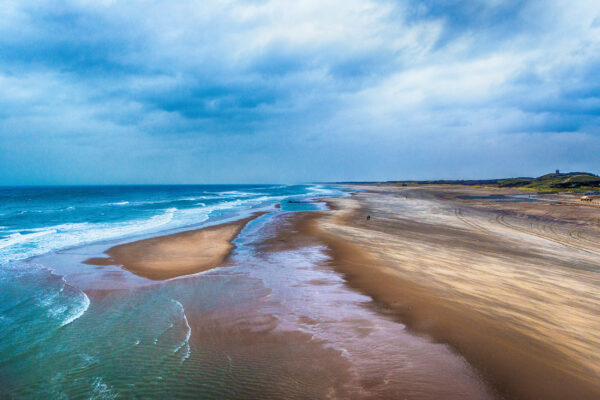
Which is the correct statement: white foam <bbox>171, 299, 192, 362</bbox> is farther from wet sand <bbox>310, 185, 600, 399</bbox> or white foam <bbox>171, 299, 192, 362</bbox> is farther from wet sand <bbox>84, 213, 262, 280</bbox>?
wet sand <bbox>310, 185, 600, 399</bbox>

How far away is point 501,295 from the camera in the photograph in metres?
8.78

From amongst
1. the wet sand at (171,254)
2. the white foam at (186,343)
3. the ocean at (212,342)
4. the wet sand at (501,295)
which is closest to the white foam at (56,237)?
the wet sand at (171,254)

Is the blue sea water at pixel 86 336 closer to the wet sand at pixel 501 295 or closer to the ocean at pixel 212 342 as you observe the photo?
the ocean at pixel 212 342

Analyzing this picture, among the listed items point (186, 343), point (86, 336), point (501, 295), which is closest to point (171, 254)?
point (86, 336)

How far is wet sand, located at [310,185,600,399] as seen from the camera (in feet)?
17.4

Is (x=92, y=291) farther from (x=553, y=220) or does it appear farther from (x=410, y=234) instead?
(x=553, y=220)

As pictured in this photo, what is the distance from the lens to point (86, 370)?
564 cm

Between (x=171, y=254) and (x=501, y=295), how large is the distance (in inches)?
621

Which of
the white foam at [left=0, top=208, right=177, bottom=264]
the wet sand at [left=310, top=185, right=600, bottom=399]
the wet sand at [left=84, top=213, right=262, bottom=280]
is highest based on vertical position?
the wet sand at [left=310, top=185, right=600, bottom=399]

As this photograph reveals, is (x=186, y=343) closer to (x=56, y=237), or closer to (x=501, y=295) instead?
(x=501, y=295)

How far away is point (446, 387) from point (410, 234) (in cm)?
1576

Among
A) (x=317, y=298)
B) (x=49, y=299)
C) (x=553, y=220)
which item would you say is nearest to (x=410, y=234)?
(x=317, y=298)

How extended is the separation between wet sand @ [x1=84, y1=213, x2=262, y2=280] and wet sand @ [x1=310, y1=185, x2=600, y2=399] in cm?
678

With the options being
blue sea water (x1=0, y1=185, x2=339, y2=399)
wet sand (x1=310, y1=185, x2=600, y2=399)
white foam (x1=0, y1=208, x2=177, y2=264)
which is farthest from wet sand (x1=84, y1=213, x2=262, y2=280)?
wet sand (x1=310, y1=185, x2=600, y2=399)
